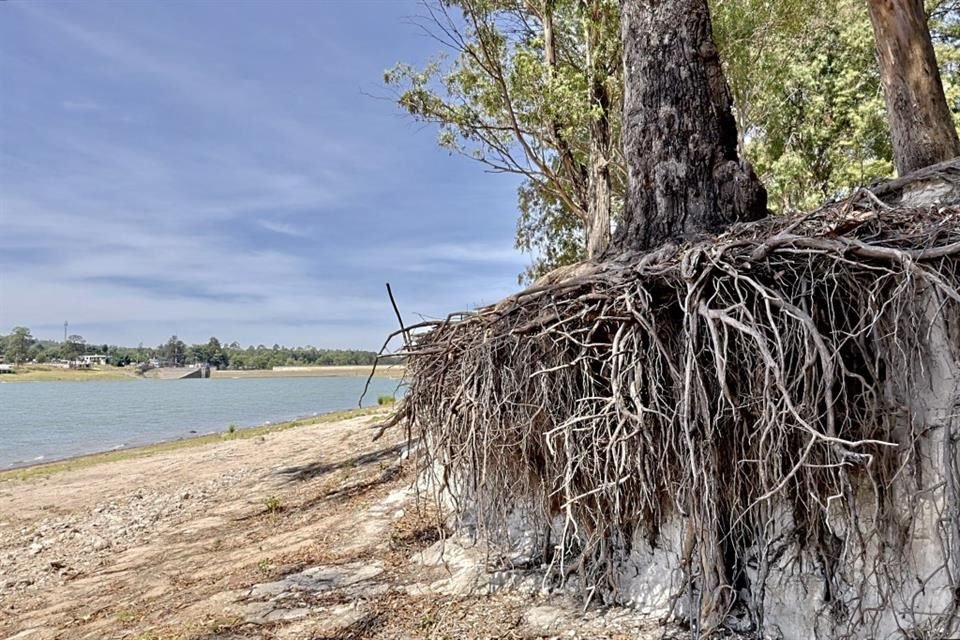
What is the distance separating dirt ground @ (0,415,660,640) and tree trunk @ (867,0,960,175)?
3.40 metres

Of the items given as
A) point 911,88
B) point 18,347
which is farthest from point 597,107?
point 18,347

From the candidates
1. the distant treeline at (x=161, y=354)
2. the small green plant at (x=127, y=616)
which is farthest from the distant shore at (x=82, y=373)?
the small green plant at (x=127, y=616)

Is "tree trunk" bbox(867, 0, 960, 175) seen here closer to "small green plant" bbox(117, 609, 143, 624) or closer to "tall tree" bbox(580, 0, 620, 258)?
"tall tree" bbox(580, 0, 620, 258)

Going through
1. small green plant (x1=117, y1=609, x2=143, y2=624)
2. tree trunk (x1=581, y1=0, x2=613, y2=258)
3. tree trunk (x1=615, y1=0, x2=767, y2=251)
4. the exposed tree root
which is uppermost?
tree trunk (x1=581, y1=0, x2=613, y2=258)

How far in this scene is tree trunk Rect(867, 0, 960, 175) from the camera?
358cm

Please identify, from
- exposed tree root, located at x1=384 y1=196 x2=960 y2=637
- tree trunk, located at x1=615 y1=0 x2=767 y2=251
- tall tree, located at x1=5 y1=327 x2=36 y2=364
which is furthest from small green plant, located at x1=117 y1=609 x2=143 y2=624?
tall tree, located at x1=5 y1=327 x2=36 y2=364

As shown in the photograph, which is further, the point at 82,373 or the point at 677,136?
the point at 82,373

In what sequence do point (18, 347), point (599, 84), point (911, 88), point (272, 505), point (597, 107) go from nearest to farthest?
point (911, 88), point (272, 505), point (597, 107), point (599, 84), point (18, 347)

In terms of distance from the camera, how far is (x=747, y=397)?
87.0 inches

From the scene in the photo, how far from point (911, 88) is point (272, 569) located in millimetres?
5330

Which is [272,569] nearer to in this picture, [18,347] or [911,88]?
[911,88]

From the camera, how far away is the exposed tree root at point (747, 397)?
6.45 ft

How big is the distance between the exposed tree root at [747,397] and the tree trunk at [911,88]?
1.78 metres

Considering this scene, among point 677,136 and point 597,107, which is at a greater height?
point 597,107
